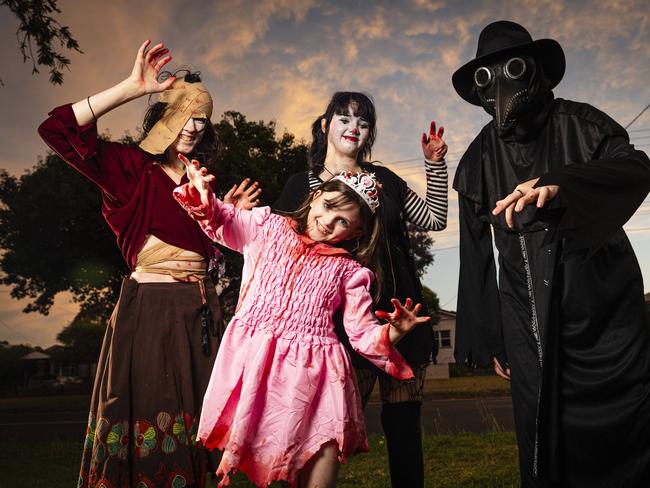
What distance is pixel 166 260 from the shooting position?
336 cm

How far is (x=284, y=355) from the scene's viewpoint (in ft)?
8.66

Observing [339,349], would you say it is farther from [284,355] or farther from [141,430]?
[141,430]

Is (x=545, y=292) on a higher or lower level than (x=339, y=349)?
higher

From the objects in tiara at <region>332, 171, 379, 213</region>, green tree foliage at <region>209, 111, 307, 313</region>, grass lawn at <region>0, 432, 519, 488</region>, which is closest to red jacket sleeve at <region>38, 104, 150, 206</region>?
tiara at <region>332, 171, 379, 213</region>

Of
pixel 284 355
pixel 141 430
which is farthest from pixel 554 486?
pixel 141 430

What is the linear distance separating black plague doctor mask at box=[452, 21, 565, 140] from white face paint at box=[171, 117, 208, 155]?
1.62 metres

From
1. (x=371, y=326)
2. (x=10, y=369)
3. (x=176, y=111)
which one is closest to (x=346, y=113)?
(x=176, y=111)

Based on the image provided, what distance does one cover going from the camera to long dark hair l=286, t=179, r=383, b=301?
286 cm

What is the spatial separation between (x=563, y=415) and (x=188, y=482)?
191 cm

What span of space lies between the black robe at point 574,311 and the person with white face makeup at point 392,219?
484mm

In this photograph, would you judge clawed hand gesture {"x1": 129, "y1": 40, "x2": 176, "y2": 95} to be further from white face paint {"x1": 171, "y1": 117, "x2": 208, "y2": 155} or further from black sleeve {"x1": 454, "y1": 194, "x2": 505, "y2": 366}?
black sleeve {"x1": 454, "y1": 194, "x2": 505, "y2": 366}

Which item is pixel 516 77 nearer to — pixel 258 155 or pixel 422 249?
pixel 258 155

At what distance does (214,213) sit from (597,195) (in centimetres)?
162

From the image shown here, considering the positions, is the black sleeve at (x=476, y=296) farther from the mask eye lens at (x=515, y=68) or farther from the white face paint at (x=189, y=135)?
the white face paint at (x=189, y=135)
